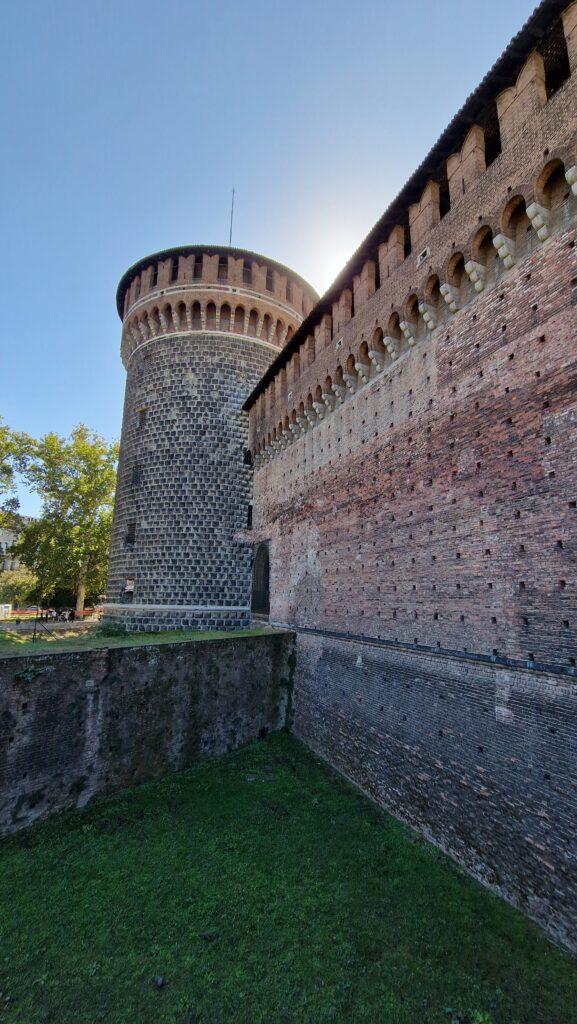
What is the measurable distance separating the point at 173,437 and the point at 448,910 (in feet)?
48.2

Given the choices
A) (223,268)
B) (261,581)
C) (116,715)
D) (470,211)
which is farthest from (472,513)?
(223,268)

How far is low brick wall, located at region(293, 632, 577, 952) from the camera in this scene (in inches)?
221

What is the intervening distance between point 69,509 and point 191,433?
1232cm

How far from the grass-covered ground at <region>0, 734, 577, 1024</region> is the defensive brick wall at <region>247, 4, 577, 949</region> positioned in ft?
2.42

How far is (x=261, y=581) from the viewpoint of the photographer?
627 inches

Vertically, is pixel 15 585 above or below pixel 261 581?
above

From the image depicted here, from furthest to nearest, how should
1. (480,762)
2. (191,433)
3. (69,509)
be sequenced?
(69,509) → (191,433) → (480,762)

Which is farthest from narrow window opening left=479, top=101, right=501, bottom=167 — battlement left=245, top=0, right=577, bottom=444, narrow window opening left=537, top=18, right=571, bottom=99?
narrow window opening left=537, top=18, right=571, bottom=99

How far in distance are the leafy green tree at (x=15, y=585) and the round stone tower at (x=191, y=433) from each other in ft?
68.7

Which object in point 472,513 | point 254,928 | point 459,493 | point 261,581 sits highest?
point 459,493

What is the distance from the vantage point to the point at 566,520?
232 inches

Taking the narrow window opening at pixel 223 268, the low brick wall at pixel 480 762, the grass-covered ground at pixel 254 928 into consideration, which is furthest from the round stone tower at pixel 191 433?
the grass-covered ground at pixel 254 928

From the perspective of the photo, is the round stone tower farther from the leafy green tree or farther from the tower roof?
the leafy green tree

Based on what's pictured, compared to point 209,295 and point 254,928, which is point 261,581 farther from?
point 209,295
